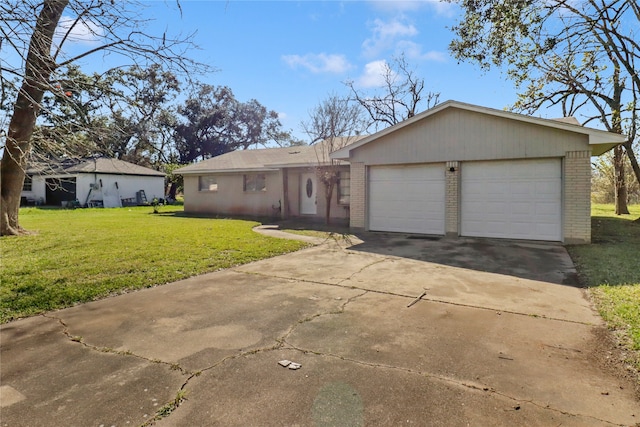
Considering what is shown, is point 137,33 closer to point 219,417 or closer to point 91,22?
point 91,22

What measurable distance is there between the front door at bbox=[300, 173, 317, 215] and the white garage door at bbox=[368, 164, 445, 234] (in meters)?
4.51

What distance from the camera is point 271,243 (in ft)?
31.6

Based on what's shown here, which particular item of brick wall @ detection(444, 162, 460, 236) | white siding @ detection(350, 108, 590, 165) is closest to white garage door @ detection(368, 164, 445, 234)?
brick wall @ detection(444, 162, 460, 236)

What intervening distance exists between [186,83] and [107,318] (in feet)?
12.5

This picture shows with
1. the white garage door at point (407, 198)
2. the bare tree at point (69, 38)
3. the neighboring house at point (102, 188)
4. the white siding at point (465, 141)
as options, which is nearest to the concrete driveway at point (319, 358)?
the bare tree at point (69, 38)

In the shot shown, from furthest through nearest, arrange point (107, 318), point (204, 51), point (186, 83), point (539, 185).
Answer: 1. point (539, 185)
2. point (186, 83)
3. point (204, 51)
4. point (107, 318)

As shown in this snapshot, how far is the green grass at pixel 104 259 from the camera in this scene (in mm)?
5188

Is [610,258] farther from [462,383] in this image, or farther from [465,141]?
[462,383]

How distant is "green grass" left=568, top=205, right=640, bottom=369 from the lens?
12.3ft

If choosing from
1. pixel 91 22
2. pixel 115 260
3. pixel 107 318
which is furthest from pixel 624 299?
pixel 115 260

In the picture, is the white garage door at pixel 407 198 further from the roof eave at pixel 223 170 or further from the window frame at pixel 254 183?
the window frame at pixel 254 183

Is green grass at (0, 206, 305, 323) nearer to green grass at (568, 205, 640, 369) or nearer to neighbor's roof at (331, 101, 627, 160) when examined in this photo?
neighbor's roof at (331, 101, 627, 160)

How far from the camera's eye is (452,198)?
1065 centimetres

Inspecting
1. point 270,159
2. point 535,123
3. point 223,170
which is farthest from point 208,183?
point 535,123
